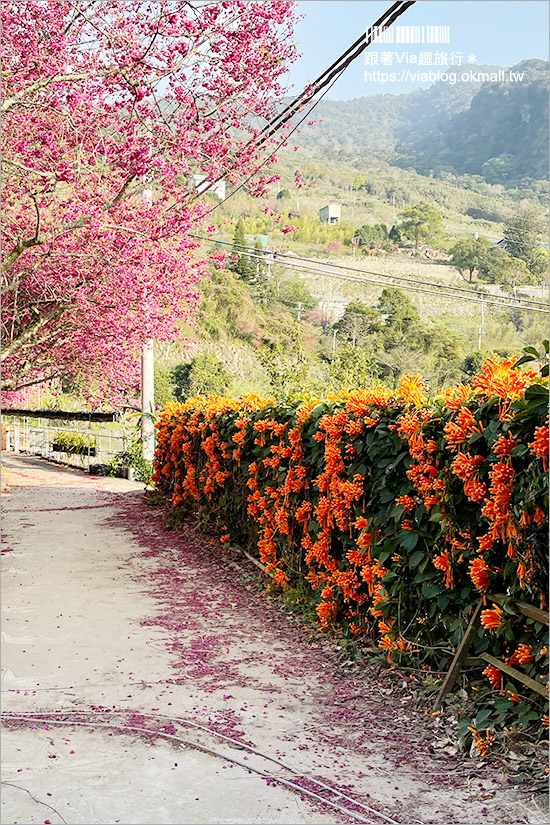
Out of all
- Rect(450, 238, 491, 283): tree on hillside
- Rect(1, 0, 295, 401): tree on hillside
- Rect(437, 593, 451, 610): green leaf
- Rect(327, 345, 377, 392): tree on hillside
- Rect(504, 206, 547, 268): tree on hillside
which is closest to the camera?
Rect(437, 593, 451, 610): green leaf

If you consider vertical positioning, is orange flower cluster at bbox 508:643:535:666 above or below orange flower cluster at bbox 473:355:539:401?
below

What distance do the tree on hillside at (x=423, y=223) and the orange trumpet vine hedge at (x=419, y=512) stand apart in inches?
1773

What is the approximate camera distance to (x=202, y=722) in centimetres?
287

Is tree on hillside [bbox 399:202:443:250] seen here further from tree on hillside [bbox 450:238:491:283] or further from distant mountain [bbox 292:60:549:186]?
distant mountain [bbox 292:60:549:186]

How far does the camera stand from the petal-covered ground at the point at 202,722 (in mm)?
2223

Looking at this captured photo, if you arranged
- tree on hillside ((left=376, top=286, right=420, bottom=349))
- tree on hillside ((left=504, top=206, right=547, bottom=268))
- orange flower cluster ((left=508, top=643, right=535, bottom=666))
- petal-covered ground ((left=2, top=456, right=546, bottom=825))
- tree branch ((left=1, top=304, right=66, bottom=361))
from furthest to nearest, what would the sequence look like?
tree on hillside ((left=504, top=206, right=547, bottom=268)), tree on hillside ((left=376, top=286, right=420, bottom=349)), tree branch ((left=1, top=304, right=66, bottom=361)), orange flower cluster ((left=508, top=643, right=535, bottom=666)), petal-covered ground ((left=2, top=456, right=546, bottom=825))

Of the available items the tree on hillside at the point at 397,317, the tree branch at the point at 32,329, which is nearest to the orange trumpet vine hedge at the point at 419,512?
the tree branch at the point at 32,329

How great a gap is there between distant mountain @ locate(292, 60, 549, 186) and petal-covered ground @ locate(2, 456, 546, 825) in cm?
3192

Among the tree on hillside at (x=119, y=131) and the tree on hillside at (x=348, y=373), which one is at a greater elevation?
the tree on hillside at (x=119, y=131)

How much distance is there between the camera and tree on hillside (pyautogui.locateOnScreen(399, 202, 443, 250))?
47750 mm

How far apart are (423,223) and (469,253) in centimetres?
370

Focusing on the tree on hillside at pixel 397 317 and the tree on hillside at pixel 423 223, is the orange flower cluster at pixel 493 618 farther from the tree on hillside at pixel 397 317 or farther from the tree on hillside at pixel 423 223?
the tree on hillside at pixel 423 223

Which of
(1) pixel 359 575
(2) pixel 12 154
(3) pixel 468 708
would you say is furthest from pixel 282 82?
(3) pixel 468 708

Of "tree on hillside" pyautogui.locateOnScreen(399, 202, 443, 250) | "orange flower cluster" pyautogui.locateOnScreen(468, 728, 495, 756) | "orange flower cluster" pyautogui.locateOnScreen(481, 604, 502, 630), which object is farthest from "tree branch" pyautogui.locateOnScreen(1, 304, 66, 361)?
"tree on hillside" pyautogui.locateOnScreen(399, 202, 443, 250)
